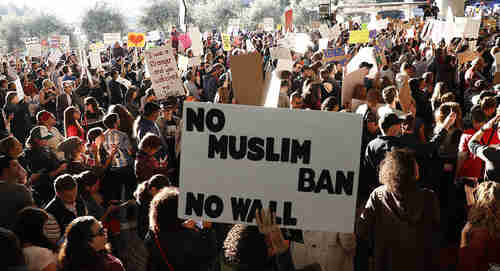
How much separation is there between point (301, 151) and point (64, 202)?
7.67ft

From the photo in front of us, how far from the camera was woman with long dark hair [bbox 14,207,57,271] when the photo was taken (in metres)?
3.16

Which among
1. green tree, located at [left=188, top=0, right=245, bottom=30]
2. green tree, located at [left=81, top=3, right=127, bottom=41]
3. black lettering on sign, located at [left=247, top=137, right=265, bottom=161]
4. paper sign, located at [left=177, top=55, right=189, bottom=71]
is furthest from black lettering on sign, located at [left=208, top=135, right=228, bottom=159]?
green tree, located at [left=188, top=0, right=245, bottom=30]

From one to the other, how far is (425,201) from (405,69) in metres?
6.29

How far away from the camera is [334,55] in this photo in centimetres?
1178

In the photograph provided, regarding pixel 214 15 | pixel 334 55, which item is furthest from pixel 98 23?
pixel 334 55

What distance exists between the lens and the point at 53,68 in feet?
51.2

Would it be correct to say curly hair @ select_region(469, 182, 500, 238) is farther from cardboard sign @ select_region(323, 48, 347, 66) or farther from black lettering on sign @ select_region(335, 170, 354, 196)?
cardboard sign @ select_region(323, 48, 347, 66)

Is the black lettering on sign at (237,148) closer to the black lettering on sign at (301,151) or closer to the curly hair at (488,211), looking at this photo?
the black lettering on sign at (301,151)

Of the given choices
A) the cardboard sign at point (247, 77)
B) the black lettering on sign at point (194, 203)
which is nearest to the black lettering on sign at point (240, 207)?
the black lettering on sign at point (194, 203)

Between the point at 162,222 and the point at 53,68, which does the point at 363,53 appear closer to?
the point at 162,222

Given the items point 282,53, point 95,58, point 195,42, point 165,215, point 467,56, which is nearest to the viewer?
point 165,215

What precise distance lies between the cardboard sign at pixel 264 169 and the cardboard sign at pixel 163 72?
5.30m

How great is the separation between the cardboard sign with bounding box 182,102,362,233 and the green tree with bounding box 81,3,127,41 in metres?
61.6

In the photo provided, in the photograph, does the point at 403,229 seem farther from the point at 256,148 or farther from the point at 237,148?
the point at 237,148
